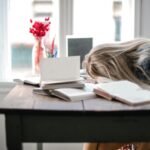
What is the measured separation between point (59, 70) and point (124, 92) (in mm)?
339

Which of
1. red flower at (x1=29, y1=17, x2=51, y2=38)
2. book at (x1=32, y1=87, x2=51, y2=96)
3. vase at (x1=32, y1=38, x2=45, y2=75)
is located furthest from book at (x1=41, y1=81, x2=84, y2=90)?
red flower at (x1=29, y1=17, x2=51, y2=38)

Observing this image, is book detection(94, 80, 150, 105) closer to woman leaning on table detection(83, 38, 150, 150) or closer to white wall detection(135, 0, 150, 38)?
woman leaning on table detection(83, 38, 150, 150)

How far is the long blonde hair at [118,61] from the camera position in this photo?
67.4 inches

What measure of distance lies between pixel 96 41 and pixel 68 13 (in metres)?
0.29

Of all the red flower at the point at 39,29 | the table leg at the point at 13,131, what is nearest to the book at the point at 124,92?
the table leg at the point at 13,131

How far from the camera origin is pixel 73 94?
146 cm

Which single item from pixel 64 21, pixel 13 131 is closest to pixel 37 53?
pixel 64 21

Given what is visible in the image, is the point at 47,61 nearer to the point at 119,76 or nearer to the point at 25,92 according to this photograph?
the point at 25,92

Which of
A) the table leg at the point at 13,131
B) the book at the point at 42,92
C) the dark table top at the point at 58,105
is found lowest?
the table leg at the point at 13,131

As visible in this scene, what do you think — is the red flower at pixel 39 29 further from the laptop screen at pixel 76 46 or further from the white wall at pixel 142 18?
the white wall at pixel 142 18

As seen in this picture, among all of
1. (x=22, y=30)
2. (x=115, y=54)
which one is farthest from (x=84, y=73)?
(x=22, y=30)

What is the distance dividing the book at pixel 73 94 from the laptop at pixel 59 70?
0.33ft

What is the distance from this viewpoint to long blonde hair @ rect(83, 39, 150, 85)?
1711 millimetres

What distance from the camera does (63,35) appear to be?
251 centimetres
